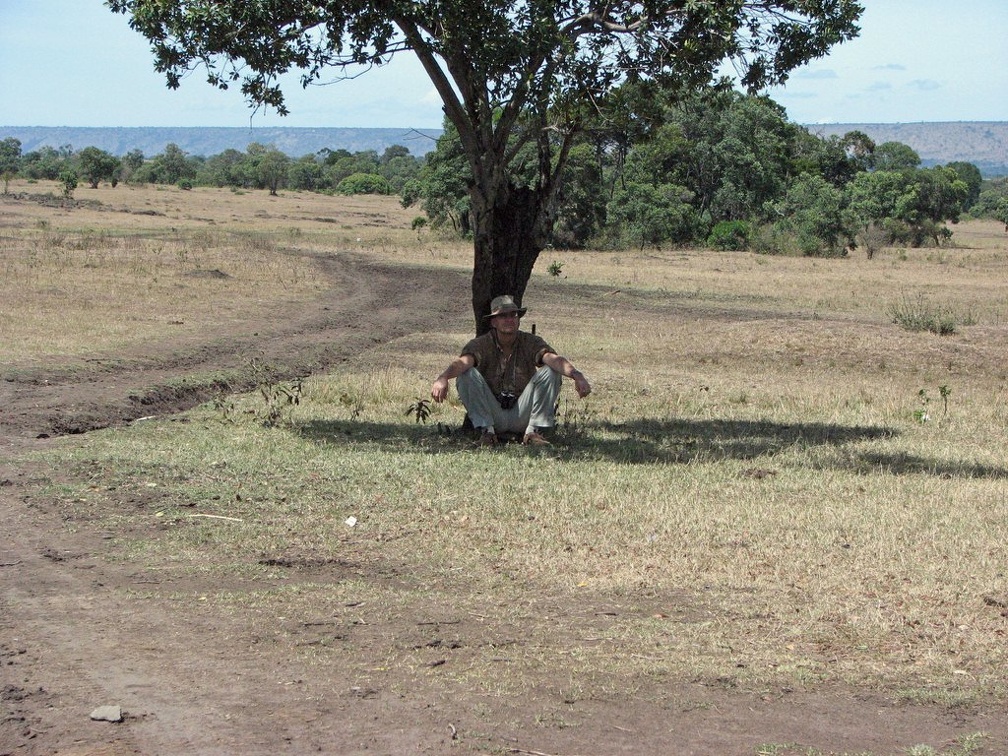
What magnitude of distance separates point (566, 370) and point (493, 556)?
3.23 m

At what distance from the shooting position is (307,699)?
15.9ft

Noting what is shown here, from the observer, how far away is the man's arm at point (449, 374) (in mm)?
9375

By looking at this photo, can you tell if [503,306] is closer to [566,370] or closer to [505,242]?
[566,370]

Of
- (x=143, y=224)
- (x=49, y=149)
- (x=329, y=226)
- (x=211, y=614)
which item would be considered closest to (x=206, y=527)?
(x=211, y=614)

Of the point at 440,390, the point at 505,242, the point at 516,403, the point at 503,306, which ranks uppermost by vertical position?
the point at 505,242

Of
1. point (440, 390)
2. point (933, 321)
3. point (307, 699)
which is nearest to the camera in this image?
point (307, 699)

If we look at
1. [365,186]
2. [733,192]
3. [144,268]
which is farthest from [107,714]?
[365,186]

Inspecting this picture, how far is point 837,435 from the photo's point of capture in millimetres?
11594

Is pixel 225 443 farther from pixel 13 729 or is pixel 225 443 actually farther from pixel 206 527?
pixel 13 729

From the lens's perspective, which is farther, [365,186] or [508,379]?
[365,186]

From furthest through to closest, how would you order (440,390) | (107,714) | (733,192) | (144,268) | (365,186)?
1. (365,186)
2. (733,192)
3. (144,268)
4. (440,390)
5. (107,714)

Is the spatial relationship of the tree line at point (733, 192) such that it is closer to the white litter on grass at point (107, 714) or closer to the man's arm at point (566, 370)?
the man's arm at point (566, 370)

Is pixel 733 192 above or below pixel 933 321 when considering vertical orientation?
above

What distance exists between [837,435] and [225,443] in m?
5.50
